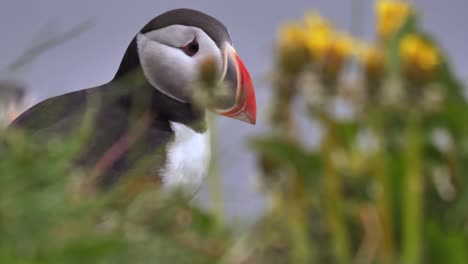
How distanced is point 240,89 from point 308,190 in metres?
1.95

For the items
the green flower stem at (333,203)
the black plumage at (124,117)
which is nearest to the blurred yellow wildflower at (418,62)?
the green flower stem at (333,203)

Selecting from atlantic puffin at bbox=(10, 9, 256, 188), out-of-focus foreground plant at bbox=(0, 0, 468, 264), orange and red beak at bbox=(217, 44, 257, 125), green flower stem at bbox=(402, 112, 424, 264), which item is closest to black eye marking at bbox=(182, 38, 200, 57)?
atlantic puffin at bbox=(10, 9, 256, 188)

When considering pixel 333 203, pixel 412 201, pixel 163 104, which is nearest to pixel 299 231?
pixel 333 203

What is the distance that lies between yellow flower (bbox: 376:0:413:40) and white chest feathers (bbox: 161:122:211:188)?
1603 mm

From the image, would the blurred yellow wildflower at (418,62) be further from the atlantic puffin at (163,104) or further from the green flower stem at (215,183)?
the atlantic puffin at (163,104)

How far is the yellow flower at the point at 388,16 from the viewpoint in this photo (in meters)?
1.93

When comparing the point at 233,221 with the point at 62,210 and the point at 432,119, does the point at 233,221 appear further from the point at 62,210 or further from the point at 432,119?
the point at 432,119

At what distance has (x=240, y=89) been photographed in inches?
154

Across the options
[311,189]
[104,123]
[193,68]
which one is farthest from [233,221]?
[193,68]

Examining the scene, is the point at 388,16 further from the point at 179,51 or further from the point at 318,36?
the point at 179,51

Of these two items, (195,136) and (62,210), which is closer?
(62,210)

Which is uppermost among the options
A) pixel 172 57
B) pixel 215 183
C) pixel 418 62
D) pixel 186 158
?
pixel 418 62

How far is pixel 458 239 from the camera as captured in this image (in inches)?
78.3

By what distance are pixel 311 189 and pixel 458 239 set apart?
28 centimetres
